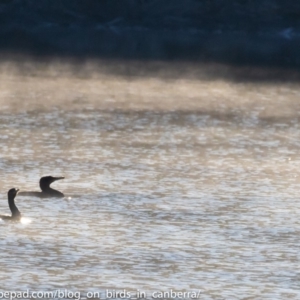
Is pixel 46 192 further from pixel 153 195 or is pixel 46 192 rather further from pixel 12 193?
pixel 153 195

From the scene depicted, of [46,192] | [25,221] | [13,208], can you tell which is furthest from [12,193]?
[46,192]

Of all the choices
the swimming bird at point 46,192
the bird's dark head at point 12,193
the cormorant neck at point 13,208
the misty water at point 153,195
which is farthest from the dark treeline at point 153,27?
the cormorant neck at point 13,208

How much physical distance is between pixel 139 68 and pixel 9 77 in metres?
5.87

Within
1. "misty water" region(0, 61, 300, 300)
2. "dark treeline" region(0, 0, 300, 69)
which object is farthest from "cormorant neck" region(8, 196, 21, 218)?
"dark treeline" region(0, 0, 300, 69)

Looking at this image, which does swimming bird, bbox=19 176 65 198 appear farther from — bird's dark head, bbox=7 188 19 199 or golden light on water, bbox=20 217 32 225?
golden light on water, bbox=20 217 32 225

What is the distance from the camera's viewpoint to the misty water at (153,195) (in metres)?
13.6

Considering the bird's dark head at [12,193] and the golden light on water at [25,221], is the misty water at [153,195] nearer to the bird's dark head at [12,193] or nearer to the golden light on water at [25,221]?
the golden light on water at [25,221]

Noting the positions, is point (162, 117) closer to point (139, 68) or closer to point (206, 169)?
point (206, 169)

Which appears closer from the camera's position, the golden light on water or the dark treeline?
the golden light on water

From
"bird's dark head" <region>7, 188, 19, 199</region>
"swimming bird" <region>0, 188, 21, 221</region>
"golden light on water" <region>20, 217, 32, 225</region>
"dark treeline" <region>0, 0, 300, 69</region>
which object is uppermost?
"dark treeline" <region>0, 0, 300, 69</region>

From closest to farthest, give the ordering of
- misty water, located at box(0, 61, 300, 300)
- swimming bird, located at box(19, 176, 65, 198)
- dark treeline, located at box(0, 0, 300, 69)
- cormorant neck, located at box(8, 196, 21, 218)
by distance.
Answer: misty water, located at box(0, 61, 300, 300), cormorant neck, located at box(8, 196, 21, 218), swimming bird, located at box(19, 176, 65, 198), dark treeline, located at box(0, 0, 300, 69)

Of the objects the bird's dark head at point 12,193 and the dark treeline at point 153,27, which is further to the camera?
the dark treeline at point 153,27

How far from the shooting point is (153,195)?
18.1 metres

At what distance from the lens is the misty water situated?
13.6 meters
